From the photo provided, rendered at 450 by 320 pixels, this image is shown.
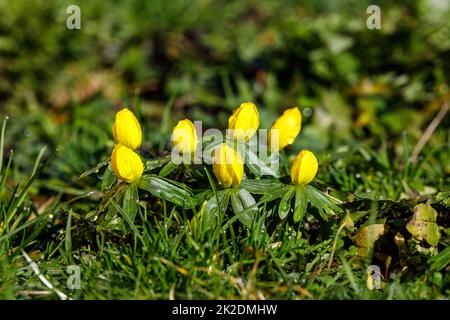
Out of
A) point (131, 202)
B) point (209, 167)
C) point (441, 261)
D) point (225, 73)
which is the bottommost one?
point (441, 261)

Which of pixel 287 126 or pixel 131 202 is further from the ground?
pixel 287 126

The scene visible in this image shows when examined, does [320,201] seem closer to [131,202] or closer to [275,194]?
[275,194]

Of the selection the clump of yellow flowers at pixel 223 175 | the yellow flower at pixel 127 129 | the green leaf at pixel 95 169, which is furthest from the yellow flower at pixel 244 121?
the green leaf at pixel 95 169

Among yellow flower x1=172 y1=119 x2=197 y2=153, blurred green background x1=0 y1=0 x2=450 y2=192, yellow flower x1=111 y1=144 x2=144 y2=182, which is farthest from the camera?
blurred green background x1=0 y1=0 x2=450 y2=192

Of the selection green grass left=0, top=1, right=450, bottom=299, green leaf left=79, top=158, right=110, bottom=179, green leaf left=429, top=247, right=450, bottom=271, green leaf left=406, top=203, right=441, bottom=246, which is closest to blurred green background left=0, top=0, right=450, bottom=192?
green grass left=0, top=1, right=450, bottom=299

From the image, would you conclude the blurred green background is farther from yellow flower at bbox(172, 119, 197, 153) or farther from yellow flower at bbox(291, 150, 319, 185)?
yellow flower at bbox(291, 150, 319, 185)

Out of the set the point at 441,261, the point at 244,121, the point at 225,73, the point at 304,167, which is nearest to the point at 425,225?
the point at 441,261

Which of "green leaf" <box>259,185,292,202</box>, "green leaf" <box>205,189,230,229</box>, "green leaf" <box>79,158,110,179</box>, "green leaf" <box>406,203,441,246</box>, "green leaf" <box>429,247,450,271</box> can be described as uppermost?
"green leaf" <box>79,158,110,179</box>

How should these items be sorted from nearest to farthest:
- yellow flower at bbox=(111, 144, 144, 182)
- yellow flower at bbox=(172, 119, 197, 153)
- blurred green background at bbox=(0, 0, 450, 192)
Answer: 1. yellow flower at bbox=(111, 144, 144, 182)
2. yellow flower at bbox=(172, 119, 197, 153)
3. blurred green background at bbox=(0, 0, 450, 192)
